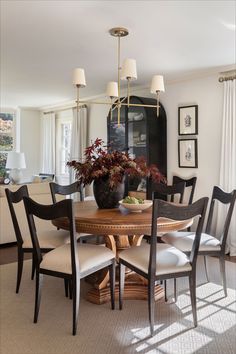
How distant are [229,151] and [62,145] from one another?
4717 millimetres

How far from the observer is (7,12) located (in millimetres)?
2807

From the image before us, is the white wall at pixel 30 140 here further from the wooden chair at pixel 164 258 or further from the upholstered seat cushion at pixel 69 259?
the wooden chair at pixel 164 258

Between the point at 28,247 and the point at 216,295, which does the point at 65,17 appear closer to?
the point at 28,247

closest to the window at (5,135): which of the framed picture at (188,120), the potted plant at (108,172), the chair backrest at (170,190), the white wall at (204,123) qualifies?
the white wall at (204,123)

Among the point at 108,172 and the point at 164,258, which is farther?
the point at 108,172

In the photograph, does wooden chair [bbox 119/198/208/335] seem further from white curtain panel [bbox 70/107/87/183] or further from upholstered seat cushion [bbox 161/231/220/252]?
white curtain panel [bbox 70/107/87/183]

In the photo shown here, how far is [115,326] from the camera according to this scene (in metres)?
2.43

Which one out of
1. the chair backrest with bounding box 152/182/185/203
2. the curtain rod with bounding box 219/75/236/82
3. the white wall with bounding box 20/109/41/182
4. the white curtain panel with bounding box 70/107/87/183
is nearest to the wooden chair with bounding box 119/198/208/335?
the chair backrest with bounding box 152/182/185/203

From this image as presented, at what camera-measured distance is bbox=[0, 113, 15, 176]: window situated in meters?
8.25

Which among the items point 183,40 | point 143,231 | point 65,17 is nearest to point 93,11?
point 65,17

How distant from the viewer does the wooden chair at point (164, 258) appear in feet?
7.18

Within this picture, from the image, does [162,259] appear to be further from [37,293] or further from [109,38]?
[109,38]

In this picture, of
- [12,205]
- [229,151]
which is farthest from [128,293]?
[229,151]

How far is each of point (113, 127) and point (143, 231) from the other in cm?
339
